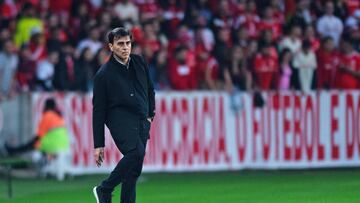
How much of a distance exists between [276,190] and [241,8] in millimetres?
9540

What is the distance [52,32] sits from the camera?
2341cm

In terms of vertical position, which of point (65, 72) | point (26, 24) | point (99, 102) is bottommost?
point (65, 72)

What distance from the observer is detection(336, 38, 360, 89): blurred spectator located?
23.3 m

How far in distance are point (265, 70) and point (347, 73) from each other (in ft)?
5.60

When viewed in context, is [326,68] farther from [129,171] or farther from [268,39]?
[129,171]

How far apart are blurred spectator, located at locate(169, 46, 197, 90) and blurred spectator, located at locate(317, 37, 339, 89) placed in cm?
272

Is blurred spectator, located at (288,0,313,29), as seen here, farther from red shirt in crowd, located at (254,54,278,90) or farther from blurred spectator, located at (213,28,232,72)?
red shirt in crowd, located at (254,54,278,90)

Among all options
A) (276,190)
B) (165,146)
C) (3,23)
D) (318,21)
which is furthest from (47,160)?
(318,21)

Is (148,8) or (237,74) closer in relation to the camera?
(237,74)

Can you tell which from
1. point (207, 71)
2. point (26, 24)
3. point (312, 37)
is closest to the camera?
point (207, 71)

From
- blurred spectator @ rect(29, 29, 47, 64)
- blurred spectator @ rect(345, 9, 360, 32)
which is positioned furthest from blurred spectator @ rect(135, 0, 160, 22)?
blurred spectator @ rect(345, 9, 360, 32)

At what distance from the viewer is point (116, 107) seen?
12.1 meters

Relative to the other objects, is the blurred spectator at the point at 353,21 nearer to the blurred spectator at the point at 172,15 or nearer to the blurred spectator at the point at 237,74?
the blurred spectator at the point at 237,74

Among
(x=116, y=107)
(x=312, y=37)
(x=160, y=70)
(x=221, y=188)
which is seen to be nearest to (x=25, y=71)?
(x=160, y=70)
